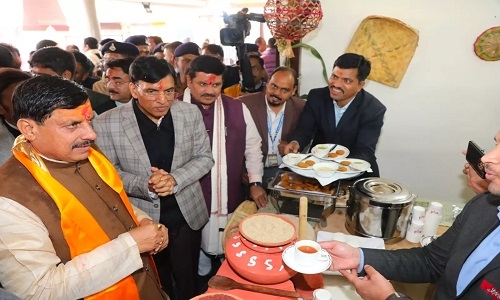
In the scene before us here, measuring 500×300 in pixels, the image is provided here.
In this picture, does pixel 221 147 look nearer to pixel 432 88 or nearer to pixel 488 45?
pixel 432 88

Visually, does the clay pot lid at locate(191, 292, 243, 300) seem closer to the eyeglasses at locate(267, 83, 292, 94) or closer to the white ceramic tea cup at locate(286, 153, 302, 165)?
the white ceramic tea cup at locate(286, 153, 302, 165)

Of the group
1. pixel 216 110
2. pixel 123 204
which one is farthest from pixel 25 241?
pixel 216 110

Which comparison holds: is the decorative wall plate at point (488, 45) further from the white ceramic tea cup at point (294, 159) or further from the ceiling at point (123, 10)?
the ceiling at point (123, 10)

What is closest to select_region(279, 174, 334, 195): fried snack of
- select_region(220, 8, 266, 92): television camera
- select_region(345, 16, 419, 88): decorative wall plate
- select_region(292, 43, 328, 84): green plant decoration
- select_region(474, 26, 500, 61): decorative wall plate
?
select_region(220, 8, 266, 92): television camera

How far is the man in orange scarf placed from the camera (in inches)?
40.2

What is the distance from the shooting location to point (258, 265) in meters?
1.12

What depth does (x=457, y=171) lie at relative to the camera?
333 cm

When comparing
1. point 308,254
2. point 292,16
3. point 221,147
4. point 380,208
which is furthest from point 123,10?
point 308,254

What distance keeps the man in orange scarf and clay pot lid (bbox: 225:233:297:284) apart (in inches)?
13.9

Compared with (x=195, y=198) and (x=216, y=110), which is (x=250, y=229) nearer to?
(x=195, y=198)

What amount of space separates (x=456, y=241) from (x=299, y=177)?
34.3 inches

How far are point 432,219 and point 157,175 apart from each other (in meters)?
1.37

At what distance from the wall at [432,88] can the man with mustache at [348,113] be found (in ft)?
2.59

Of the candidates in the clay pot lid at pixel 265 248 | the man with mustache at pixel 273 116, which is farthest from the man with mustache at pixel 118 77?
the clay pot lid at pixel 265 248
